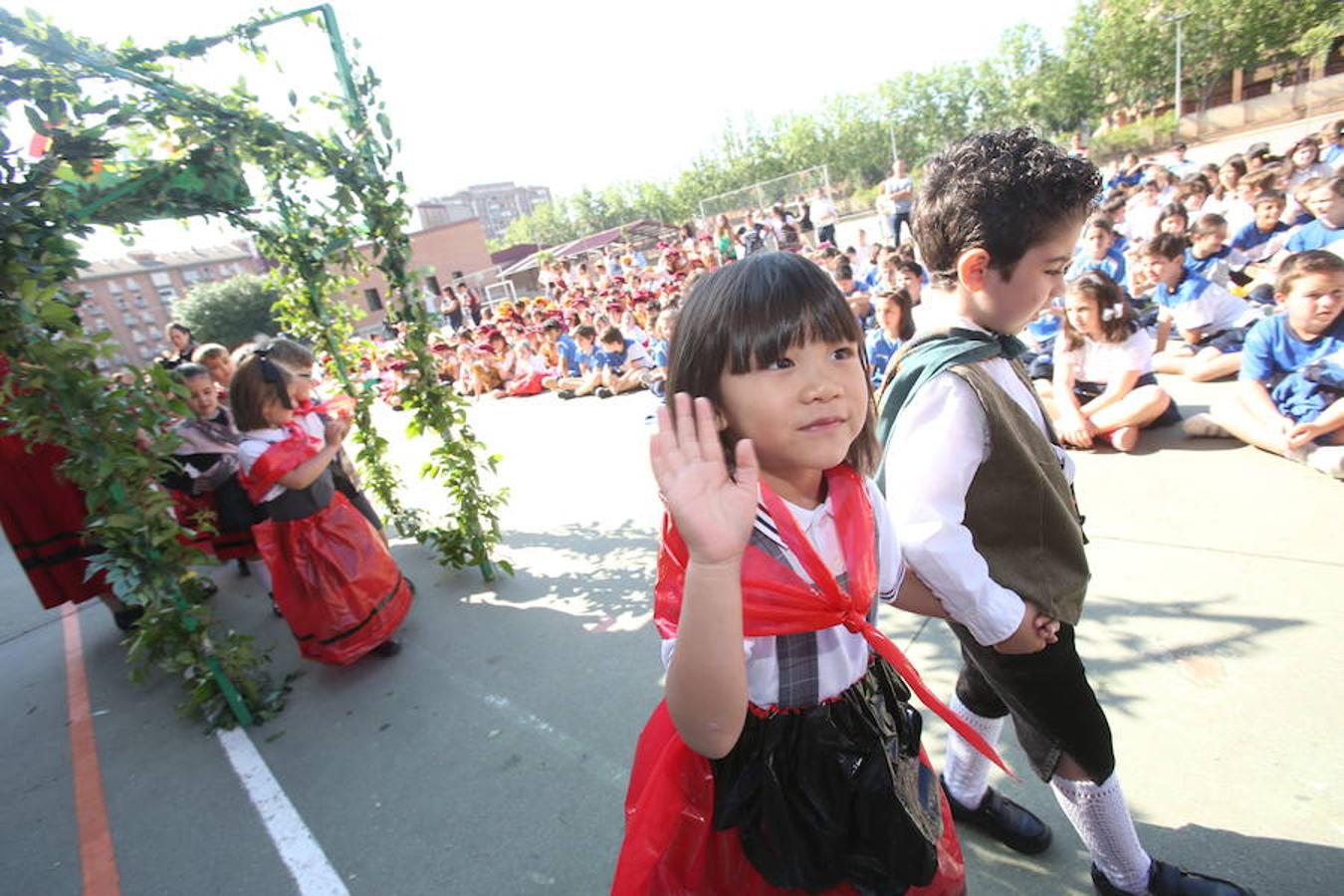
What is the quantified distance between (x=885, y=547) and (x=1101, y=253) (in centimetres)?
701

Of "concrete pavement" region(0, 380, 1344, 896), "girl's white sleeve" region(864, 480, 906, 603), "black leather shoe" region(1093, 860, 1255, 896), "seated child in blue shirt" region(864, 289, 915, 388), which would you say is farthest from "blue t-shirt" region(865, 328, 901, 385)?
"girl's white sleeve" region(864, 480, 906, 603)

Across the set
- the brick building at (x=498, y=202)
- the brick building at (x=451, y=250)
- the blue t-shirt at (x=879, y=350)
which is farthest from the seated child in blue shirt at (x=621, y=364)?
the brick building at (x=498, y=202)

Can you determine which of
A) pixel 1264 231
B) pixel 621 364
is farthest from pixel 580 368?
pixel 1264 231

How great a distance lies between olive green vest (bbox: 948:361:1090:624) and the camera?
1354 mm

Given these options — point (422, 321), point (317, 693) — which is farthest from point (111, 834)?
point (422, 321)

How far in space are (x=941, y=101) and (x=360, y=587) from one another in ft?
216

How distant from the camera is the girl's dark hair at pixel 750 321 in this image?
1037mm

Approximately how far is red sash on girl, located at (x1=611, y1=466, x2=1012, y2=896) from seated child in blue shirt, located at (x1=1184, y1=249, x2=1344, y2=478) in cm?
358

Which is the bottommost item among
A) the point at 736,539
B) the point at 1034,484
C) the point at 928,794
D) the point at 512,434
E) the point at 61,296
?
the point at 512,434

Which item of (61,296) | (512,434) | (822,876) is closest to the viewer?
(822,876)

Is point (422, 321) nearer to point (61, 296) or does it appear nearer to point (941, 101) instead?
point (61, 296)

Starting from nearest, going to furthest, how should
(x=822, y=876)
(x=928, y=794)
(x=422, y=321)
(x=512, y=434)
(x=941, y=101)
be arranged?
(x=822, y=876)
(x=928, y=794)
(x=422, y=321)
(x=512, y=434)
(x=941, y=101)

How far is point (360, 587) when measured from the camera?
3.42m

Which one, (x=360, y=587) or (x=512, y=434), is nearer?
(x=360, y=587)
